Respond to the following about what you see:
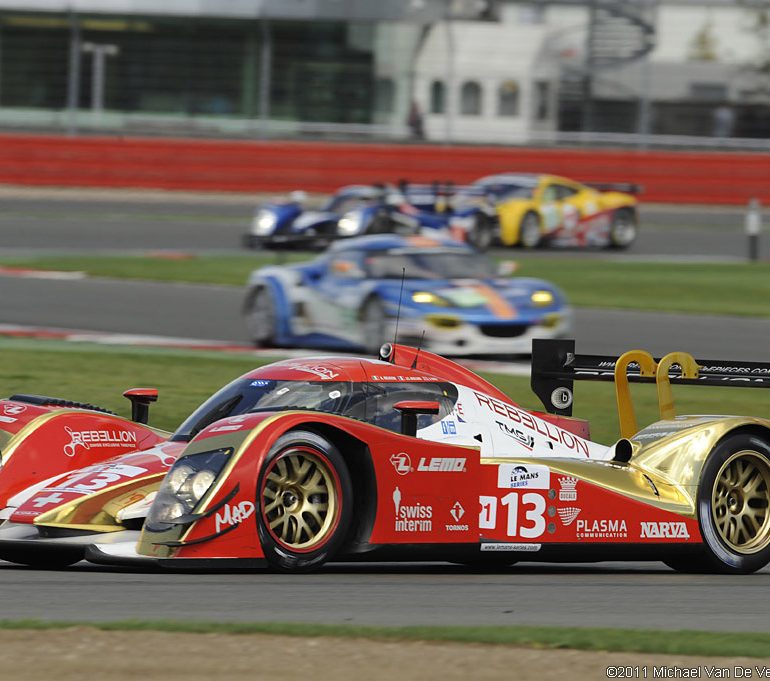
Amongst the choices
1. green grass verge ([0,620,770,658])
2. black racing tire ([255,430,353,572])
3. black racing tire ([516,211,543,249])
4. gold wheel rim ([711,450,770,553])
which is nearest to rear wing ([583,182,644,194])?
black racing tire ([516,211,543,249])

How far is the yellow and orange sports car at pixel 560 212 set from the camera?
28016mm

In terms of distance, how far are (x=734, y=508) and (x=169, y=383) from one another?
704 centimetres

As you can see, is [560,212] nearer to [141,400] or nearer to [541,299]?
[541,299]

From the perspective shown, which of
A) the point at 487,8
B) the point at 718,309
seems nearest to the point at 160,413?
the point at 718,309

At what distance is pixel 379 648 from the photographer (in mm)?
5316

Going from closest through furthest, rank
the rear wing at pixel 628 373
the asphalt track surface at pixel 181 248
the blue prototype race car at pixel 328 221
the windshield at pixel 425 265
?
the rear wing at pixel 628 373
the windshield at pixel 425 265
the asphalt track surface at pixel 181 248
the blue prototype race car at pixel 328 221

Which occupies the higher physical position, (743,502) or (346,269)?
(346,269)

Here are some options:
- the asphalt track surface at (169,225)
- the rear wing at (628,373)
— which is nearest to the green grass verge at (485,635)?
the rear wing at (628,373)

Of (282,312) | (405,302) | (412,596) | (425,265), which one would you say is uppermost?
(425,265)

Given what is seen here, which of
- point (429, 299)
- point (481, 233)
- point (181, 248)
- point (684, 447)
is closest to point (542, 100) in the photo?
point (481, 233)

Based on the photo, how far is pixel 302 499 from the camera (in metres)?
6.85

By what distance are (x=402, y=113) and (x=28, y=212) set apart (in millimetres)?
8376

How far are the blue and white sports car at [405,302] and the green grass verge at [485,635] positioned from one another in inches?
412

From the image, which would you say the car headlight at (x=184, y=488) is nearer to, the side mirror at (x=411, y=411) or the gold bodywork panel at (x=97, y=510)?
the gold bodywork panel at (x=97, y=510)
